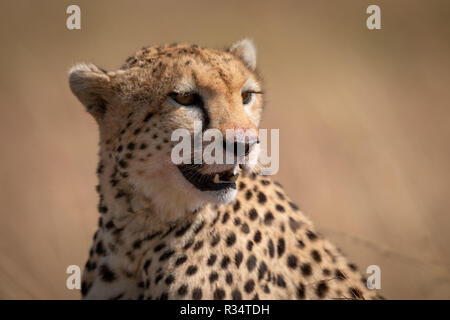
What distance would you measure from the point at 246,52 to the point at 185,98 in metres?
0.57

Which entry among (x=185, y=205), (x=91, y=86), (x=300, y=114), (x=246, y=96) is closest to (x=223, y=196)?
(x=185, y=205)

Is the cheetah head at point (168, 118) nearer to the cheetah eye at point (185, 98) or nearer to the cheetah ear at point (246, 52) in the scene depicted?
the cheetah eye at point (185, 98)

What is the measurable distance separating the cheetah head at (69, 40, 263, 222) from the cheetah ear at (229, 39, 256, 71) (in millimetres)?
234

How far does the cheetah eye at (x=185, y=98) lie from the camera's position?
2311mm

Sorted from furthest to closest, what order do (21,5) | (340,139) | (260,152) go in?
(340,139), (21,5), (260,152)

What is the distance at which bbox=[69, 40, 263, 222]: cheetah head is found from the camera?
226cm

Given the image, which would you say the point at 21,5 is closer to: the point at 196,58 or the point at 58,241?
the point at 58,241

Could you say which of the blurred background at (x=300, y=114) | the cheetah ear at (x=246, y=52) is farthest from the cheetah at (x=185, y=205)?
the blurred background at (x=300, y=114)

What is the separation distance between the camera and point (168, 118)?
2.29 metres

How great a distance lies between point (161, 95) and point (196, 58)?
0.21m

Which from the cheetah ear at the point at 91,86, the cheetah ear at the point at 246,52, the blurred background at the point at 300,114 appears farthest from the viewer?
the blurred background at the point at 300,114

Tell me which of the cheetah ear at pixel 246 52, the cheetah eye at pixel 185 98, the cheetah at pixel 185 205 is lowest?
the cheetah at pixel 185 205
